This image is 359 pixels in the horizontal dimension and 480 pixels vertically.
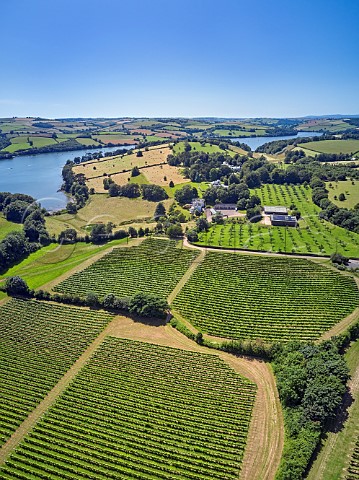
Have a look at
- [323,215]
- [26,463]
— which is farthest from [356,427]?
[323,215]

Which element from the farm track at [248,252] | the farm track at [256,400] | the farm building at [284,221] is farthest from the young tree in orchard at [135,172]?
the farm track at [256,400]

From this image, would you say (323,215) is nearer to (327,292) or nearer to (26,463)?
(327,292)

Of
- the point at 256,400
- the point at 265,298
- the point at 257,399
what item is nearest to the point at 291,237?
the point at 265,298

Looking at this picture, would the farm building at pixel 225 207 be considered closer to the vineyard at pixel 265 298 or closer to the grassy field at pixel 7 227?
the vineyard at pixel 265 298

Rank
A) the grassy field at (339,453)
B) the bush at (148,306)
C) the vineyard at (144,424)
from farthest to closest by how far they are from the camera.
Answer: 1. the bush at (148,306)
2. the vineyard at (144,424)
3. the grassy field at (339,453)

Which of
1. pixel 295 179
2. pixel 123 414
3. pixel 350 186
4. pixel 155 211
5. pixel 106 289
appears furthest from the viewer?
pixel 295 179

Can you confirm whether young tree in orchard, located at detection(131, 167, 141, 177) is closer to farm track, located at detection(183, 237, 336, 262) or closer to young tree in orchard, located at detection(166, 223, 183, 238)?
young tree in orchard, located at detection(166, 223, 183, 238)

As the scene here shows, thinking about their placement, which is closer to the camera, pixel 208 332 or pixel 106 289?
pixel 208 332
